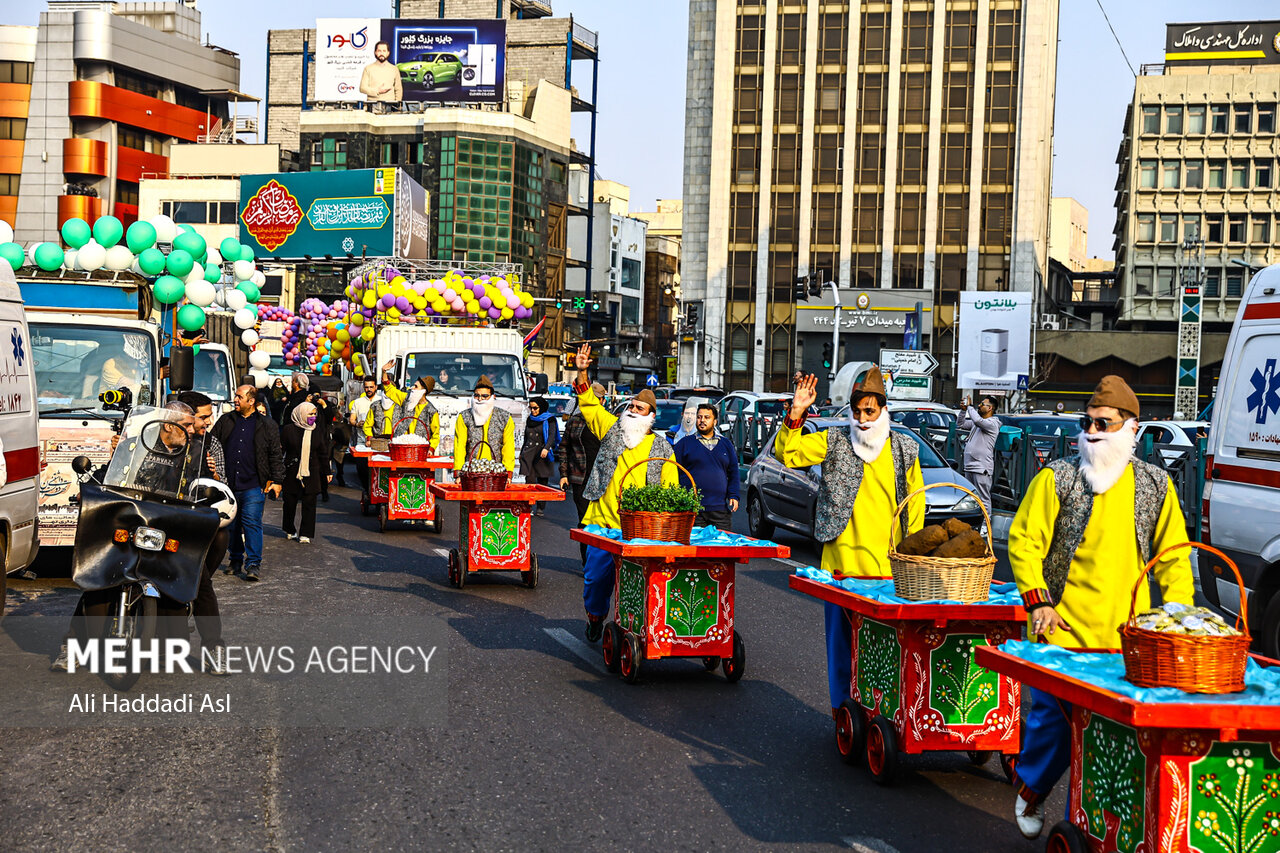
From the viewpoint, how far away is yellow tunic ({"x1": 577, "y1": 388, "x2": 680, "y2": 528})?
30.6ft

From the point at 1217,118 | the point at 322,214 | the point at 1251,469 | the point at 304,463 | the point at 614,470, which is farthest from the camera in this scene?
the point at 1217,118

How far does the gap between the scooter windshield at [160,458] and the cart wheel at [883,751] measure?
14.9 feet

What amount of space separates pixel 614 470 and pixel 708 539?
1211 millimetres

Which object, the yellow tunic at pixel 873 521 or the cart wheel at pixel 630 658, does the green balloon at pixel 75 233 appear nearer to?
the cart wheel at pixel 630 658

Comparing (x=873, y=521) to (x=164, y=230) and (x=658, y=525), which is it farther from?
(x=164, y=230)

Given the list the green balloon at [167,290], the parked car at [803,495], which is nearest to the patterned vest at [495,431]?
the parked car at [803,495]

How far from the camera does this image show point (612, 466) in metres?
9.48

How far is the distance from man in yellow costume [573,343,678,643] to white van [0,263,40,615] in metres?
3.94

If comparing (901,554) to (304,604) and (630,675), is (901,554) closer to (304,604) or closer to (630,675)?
(630,675)

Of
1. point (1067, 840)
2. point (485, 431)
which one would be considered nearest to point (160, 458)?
point (485, 431)

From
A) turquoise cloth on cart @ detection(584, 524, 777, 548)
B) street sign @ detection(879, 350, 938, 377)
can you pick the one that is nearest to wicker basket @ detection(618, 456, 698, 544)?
turquoise cloth on cart @ detection(584, 524, 777, 548)

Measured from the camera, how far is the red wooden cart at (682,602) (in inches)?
320

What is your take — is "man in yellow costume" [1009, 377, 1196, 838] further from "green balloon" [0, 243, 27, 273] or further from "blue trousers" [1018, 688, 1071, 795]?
"green balloon" [0, 243, 27, 273]

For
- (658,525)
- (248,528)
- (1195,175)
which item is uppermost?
(1195,175)
